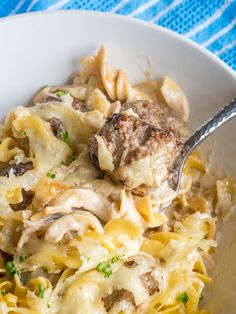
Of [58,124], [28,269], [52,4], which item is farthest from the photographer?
[52,4]

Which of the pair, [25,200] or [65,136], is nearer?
[25,200]

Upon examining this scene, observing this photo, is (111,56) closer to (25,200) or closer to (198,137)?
(198,137)

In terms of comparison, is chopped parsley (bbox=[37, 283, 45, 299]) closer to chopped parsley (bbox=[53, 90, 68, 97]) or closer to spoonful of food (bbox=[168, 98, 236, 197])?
spoonful of food (bbox=[168, 98, 236, 197])

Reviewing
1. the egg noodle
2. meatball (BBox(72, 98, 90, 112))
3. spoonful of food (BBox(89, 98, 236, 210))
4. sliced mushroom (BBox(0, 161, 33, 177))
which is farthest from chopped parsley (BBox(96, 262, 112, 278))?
meatball (BBox(72, 98, 90, 112))

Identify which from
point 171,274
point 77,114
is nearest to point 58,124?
point 77,114

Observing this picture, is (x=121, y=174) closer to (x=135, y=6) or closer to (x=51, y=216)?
(x=51, y=216)

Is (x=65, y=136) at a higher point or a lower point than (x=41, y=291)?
higher

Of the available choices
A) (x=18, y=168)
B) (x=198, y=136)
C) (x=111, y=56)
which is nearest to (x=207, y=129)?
(x=198, y=136)

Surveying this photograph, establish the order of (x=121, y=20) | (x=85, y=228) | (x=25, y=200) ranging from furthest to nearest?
(x=121, y=20) → (x=25, y=200) → (x=85, y=228)
